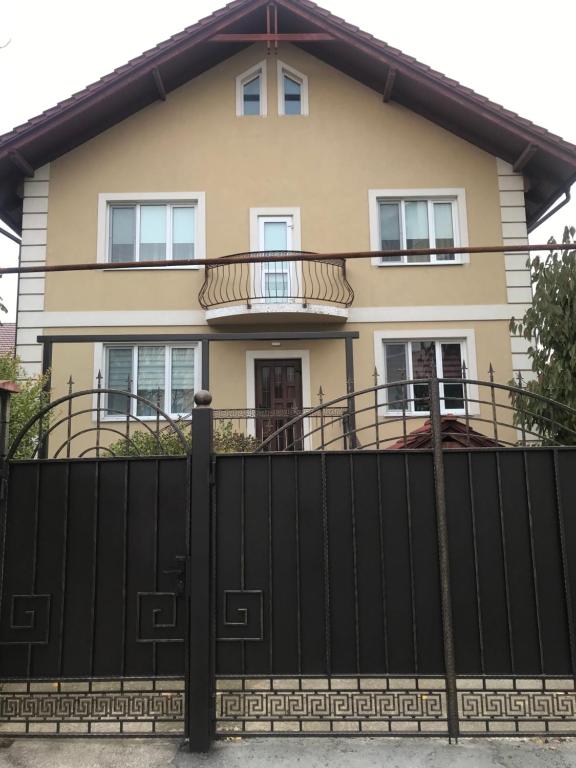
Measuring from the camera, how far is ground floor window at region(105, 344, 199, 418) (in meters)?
Answer: 9.21

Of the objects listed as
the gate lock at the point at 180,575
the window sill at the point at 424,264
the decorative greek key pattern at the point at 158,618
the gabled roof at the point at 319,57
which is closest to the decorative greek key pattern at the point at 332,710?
the decorative greek key pattern at the point at 158,618

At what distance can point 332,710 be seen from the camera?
2.98m

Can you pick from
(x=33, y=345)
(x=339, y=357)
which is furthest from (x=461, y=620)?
(x=33, y=345)

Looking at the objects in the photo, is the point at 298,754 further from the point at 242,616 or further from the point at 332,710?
the point at 242,616

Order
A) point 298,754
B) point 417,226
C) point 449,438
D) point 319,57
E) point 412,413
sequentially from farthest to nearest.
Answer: point 319,57
point 417,226
point 412,413
point 449,438
point 298,754

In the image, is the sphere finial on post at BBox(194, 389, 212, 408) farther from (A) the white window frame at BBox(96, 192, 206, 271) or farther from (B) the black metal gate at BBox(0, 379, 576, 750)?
(A) the white window frame at BBox(96, 192, 206, 271)

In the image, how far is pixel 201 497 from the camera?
3.11m

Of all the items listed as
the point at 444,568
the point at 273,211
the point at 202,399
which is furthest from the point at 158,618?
the point at 273,211

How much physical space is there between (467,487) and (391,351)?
6371 mm

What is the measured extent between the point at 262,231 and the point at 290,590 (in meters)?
7.50

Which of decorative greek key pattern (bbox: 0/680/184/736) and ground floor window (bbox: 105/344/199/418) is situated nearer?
decorative greek key pattern (bbox: 0/680/184/736)

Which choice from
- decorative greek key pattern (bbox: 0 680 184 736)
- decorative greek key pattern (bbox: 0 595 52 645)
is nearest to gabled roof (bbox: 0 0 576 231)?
decorative greek key pattern (bbox: 0 595 52 645)

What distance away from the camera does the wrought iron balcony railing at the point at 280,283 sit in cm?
919

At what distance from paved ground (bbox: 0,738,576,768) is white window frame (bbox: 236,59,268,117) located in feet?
31.9
